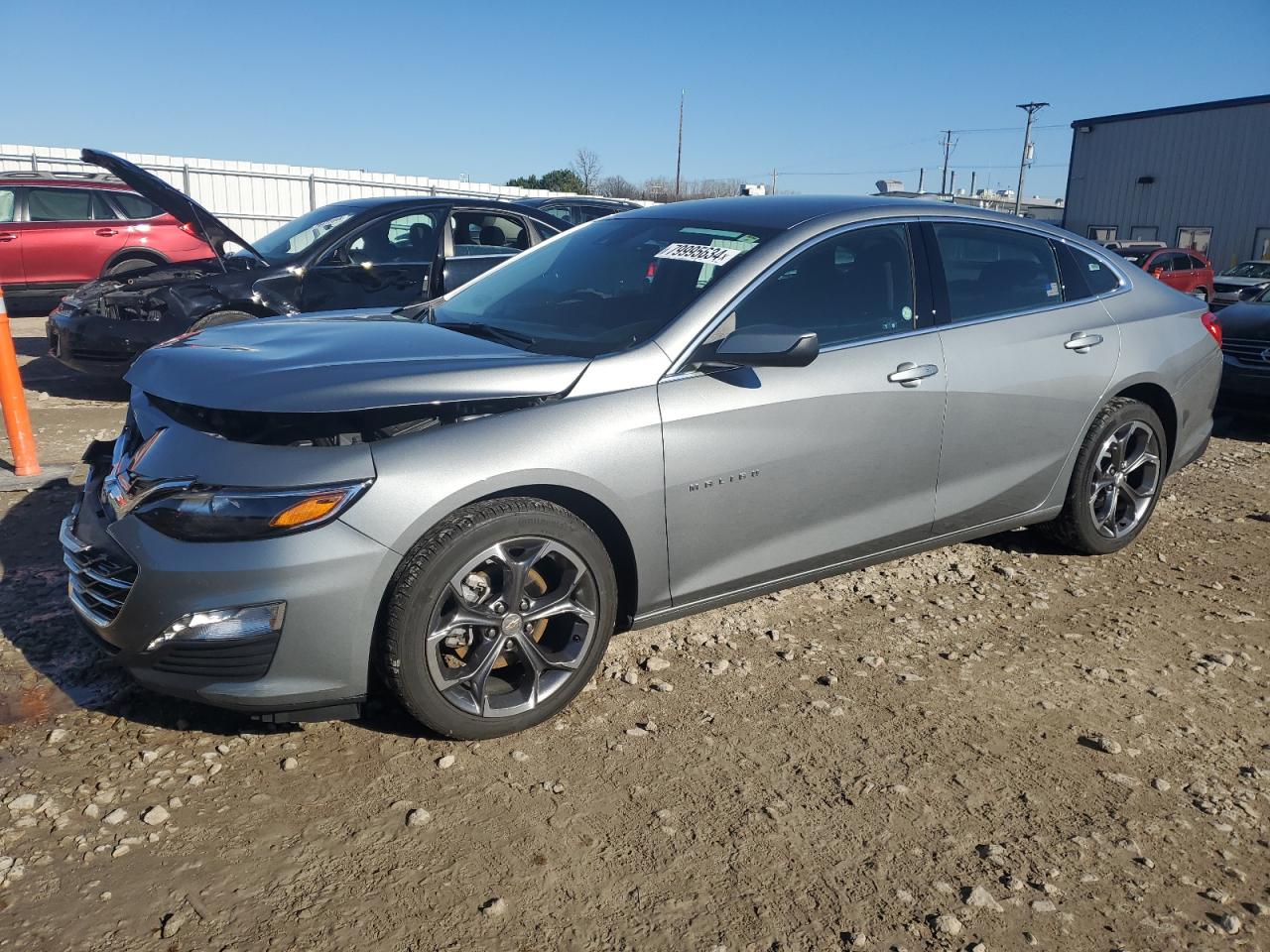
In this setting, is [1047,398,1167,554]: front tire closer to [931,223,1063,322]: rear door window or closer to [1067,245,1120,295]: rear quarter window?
[1067,245,1120,295]: rear quarter window

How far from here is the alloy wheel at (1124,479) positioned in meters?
4.58

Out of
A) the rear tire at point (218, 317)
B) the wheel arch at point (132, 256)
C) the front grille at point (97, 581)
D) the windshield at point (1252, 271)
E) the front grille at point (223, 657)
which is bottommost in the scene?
the front grille at point (223, 657)

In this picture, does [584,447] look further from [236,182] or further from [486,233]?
[236,182]

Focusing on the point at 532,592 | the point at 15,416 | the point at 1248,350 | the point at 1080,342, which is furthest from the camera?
the point at 1248,350

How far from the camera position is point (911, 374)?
3734mm

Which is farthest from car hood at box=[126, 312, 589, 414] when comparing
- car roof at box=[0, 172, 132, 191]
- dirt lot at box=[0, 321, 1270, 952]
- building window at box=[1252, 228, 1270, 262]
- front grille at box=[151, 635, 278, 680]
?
building window at box=[1252, 228, 1270, 262]

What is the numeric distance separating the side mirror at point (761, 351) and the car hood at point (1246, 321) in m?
6.25

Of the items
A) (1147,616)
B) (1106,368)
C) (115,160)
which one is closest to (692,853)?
(1147,616)

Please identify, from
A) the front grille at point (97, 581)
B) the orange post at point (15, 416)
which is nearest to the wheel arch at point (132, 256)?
the orange post at point (15, 416)

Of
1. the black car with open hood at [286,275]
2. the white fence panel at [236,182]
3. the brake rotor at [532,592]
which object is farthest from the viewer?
the white fence panel at [236,182]

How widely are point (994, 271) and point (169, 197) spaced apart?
17.5 feet

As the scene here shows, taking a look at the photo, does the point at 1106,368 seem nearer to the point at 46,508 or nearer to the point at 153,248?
the point at 46,508

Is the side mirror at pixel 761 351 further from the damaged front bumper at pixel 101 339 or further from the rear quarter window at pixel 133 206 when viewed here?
the rear quarter window at pixel 133 206

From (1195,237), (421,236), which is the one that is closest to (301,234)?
(421,236)
